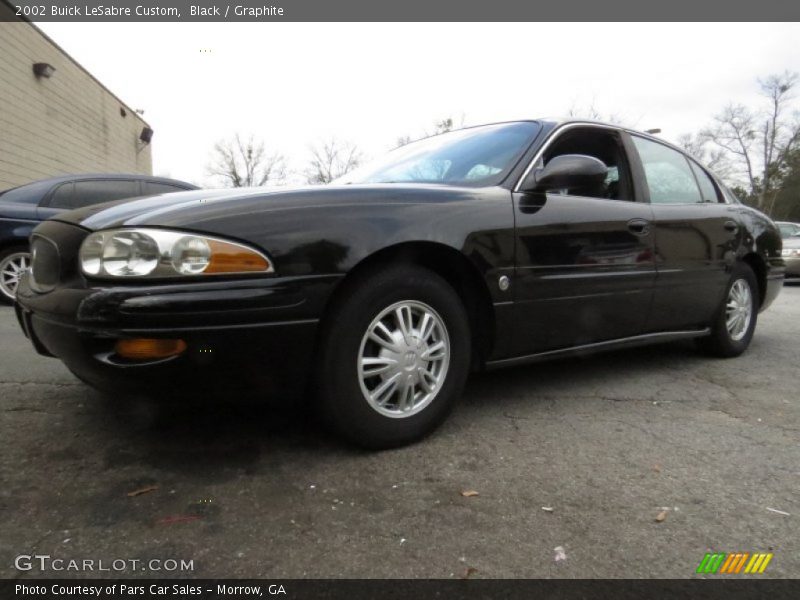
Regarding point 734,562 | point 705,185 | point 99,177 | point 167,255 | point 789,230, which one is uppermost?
point 99,177

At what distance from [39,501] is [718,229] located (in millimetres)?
3859

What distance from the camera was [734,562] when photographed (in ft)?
5.12

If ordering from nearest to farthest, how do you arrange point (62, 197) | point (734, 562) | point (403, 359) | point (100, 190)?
1. point (734, 562)
2. point (403, 359)
3. point (62, 197)
4. point (100, 190)

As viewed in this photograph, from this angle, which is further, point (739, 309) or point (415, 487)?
point (739, 309)

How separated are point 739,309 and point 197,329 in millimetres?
3711

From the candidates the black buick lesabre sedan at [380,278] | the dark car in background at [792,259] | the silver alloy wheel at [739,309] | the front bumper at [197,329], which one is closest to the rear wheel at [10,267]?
the black buick lesabre sedan at [380,278]

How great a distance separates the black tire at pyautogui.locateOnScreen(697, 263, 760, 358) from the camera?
3832 mm

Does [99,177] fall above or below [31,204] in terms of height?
above

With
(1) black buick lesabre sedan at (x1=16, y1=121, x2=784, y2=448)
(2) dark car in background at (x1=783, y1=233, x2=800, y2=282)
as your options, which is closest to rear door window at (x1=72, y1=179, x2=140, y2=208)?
(1) black buick lesabre sedan at (x1=16, y1=121, x2=784, y2=448)

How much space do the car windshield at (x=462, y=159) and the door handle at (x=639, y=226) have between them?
2.40ft

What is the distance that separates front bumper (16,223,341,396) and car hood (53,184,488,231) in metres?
0.23

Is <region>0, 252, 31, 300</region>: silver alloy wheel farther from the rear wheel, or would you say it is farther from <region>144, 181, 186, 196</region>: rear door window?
<region>144, 181, 186, 196</region>: rear door window

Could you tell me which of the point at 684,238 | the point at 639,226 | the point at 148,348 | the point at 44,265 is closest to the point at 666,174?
the point at 684,238

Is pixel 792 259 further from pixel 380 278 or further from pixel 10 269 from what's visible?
pixel 10 269
